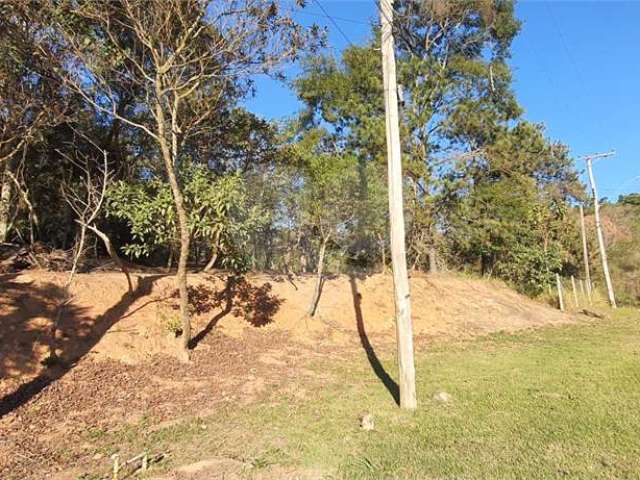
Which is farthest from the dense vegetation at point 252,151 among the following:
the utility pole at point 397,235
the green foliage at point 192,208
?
the utility pole at point 397,235

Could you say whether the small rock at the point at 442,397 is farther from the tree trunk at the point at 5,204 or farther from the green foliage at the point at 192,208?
the tree trunk at the point at 5,204

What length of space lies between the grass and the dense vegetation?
2.84 m

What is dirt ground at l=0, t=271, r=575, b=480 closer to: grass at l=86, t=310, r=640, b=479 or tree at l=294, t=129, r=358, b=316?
grass at l=86, t=310, r=640, b=479

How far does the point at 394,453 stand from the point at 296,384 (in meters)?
2.87

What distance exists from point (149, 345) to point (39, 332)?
1.57m

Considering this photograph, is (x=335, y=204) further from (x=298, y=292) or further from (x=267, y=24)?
(x=267, y=24)

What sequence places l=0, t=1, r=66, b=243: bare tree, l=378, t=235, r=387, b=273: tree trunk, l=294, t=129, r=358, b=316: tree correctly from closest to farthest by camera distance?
l=0, t=1, r=66, b=243: bare tree → l=294, t=129, r=358, b=316: tree → l=378, t=235, r=387, b=273: tree trunk

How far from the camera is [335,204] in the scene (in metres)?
10.6

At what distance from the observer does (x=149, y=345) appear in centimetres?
756

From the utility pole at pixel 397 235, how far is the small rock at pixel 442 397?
0.49m

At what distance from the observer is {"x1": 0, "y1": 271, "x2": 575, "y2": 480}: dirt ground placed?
16.8ft

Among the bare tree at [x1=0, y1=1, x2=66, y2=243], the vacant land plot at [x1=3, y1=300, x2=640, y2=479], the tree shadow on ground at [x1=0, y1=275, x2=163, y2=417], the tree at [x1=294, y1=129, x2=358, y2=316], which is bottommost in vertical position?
the vacant land plot at [x1=3, y1=300, x2=640, y2=479]

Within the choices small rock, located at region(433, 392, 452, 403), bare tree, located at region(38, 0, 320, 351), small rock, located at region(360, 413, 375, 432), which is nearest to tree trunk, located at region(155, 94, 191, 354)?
bare tree, located at region(38, 0, 320, 351)

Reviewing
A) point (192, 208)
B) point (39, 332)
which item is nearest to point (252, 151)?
point (192, 208)
